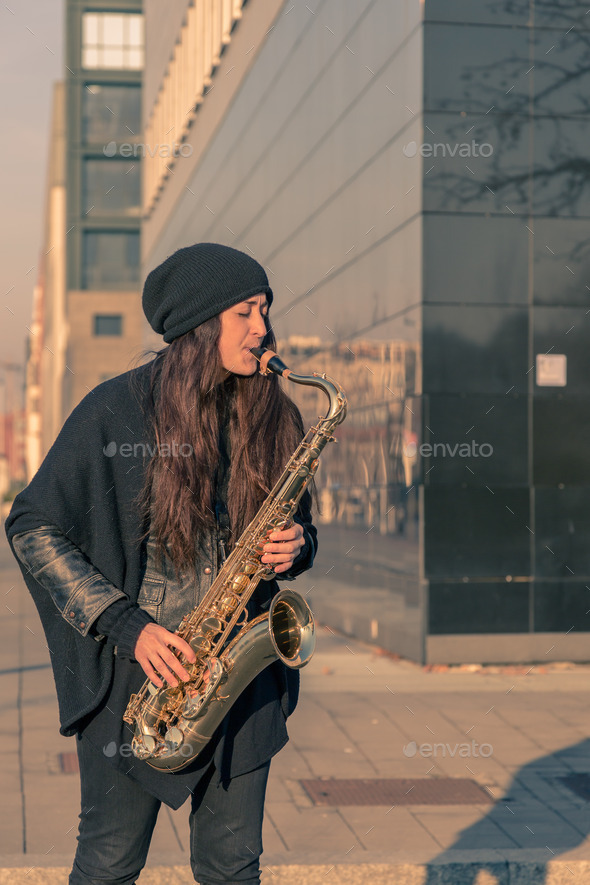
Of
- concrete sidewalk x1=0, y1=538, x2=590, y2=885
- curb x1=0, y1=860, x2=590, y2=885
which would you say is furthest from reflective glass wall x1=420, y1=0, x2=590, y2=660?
curb x1=0, y1=860, x2=590, y2=885

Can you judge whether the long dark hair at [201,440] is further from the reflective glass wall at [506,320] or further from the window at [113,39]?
the window at [113,39]

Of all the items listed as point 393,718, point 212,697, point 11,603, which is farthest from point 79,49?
point 212,697

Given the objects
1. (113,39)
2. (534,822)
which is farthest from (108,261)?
(534,822)

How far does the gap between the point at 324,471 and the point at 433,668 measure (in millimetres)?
3677

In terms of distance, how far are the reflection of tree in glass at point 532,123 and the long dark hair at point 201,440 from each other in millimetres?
6337

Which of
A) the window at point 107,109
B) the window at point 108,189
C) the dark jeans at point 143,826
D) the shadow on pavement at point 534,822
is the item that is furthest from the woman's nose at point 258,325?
the window at point 107,109

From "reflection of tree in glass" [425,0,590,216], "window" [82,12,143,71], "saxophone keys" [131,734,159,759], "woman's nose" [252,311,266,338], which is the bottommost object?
"saxophone keys" [131,734,159,759]

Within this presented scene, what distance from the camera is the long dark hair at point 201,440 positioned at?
9.25ft

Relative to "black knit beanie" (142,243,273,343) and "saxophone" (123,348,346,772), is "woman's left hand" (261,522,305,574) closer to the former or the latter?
"saxophone" (123,348,346,772)

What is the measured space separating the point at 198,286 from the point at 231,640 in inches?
36.7

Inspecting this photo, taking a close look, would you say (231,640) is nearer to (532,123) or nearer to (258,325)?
(258,325)

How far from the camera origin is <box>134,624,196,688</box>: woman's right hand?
2.64 metres

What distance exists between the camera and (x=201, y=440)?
289 cm

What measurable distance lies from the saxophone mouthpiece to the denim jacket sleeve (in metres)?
0.66
